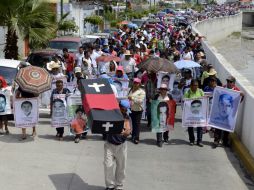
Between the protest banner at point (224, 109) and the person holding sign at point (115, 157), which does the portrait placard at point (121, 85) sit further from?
the person holding sign at point (115, 157)

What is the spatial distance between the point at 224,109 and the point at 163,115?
138cm

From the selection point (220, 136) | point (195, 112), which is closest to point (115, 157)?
point (195, 112)

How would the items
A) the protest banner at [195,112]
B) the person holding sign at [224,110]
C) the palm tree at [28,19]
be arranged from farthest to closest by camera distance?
the palm tree at [28,19], the protest banner at [195,112], the person holding sign at [224,110]

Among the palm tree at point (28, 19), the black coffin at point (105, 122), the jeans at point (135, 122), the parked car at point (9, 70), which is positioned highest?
the palm tree at point (28, 19)

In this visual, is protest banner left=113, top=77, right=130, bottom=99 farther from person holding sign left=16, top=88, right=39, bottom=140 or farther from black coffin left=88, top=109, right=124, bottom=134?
black coffin left=88, top=109, right=124, bottom=134

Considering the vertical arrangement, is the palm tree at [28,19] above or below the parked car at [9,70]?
above

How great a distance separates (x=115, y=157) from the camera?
8836mm

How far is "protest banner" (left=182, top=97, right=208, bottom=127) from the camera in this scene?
1254cm

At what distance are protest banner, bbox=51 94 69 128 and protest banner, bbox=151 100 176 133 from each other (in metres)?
2.01

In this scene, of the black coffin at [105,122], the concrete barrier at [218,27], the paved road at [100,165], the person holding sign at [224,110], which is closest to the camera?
the black coffin at [105,122]

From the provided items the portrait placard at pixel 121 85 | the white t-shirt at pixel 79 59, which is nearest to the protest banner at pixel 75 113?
the portrait placard at pixel 121 85

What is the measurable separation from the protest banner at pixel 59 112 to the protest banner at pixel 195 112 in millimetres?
2711

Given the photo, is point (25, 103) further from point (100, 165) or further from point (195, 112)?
point (195, 112)

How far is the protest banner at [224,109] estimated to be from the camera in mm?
12297
